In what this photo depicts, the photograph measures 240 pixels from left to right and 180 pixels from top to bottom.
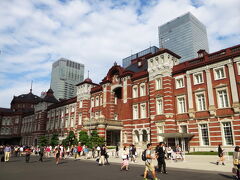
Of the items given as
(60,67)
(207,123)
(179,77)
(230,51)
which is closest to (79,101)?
(179,77)

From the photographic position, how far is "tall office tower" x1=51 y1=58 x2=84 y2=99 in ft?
551

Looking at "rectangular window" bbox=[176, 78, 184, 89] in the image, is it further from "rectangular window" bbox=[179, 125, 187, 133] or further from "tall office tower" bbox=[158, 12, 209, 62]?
"tall office tower" bbox=[158, 12, 209, 62]

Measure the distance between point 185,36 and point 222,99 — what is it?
120824 millimetres

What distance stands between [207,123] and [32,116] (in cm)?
5670

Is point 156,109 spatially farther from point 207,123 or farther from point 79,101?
point 79,101

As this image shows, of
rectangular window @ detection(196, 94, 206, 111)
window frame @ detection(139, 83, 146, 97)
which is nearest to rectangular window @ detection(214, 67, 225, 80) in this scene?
rectangular window @ detection(196, 94, 206, 111)

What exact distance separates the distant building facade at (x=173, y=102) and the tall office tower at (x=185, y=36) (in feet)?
328

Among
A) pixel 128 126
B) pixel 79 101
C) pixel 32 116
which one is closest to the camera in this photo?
pixel 128 126

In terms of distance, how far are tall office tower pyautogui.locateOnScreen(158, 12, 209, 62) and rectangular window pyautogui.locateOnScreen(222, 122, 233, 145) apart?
111314 millimetres

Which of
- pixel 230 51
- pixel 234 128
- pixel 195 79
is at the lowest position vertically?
pixel 234 128

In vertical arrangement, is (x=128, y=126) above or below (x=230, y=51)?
below

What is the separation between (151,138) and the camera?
30.2 metres

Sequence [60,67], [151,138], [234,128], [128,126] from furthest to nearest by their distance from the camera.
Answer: [60,67], [128,126], [151,138], [234,128]

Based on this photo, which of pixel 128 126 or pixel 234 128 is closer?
pixel 234 128
